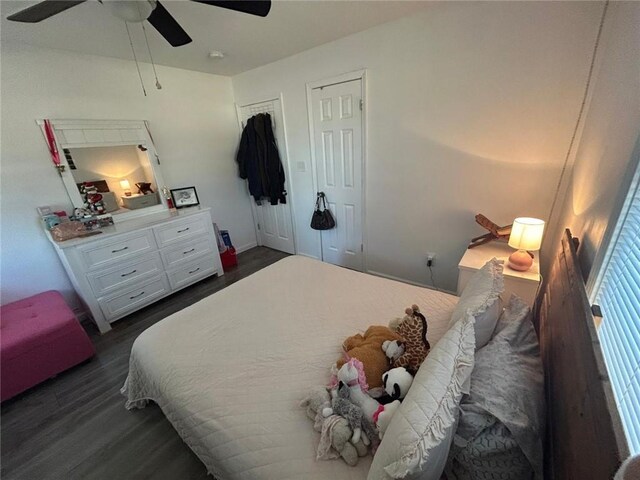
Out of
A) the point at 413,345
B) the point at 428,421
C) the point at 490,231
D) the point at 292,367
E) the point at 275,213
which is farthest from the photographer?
the point at 275,213

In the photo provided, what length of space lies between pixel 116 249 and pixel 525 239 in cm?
306

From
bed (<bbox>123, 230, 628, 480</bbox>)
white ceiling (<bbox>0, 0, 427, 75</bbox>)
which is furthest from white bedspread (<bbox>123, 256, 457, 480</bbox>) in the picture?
white ceiling (<bbox>0, 0, 427, 75</bbox>)

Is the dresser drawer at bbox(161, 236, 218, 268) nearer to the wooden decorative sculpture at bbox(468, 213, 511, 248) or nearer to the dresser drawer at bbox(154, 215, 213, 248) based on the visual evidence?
the dresser drawer at bbox(154, 215, 213, 248)

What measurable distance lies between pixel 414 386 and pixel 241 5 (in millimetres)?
1814

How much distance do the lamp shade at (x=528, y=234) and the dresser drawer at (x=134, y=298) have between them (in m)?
2.96

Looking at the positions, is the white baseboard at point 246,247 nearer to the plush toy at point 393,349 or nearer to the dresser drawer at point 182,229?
the dresser drawer at point 182,229

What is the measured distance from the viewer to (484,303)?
0.98 meters

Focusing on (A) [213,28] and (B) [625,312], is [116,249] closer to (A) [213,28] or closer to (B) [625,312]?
(A) [213,28]

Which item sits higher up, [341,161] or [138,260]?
[341,161]

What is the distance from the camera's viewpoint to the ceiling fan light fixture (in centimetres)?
117

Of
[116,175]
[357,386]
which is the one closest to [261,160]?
[116,175]

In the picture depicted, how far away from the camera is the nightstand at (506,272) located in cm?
152

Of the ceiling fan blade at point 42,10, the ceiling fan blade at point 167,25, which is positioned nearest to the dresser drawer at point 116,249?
the ceiling fan blade at point 42,10

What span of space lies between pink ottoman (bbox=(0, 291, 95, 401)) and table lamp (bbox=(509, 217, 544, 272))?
2984 millimetres
